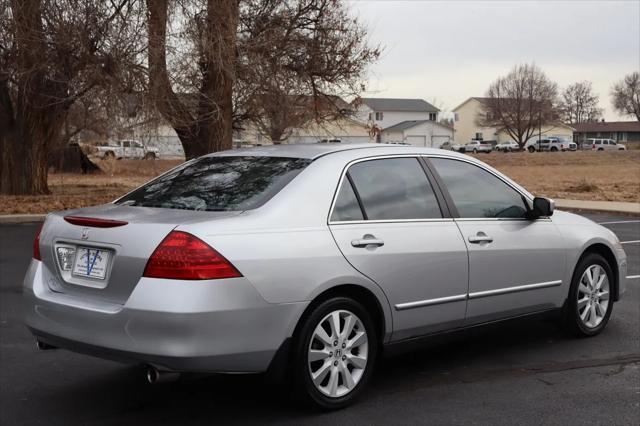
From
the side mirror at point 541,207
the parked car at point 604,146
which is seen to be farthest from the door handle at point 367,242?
the parked car at point 604,146

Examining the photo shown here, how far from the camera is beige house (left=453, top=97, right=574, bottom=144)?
109562mm

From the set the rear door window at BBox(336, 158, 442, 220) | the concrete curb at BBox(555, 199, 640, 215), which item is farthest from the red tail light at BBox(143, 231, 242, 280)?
the concrete curb at BBox(555, 199, 640, 215)

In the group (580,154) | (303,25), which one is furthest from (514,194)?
(580,154)

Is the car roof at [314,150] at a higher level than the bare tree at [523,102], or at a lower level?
lower

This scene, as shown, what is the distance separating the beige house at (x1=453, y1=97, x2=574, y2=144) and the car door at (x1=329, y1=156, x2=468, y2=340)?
4139 inches

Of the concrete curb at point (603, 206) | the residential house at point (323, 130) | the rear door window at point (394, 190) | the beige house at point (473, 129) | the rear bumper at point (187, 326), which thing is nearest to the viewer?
the rear bumper at point (187, 326)

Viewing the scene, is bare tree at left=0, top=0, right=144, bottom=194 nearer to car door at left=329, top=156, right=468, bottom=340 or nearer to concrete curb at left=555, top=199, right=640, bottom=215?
concrete curb at left=555, top=199, right=640, bottom=215

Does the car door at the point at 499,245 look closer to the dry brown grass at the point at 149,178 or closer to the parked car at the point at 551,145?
the dry brown grass at the point at 149,178

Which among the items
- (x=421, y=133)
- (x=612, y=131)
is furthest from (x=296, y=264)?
(x=612, y=131)

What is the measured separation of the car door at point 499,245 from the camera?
531cm

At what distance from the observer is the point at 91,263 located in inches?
171

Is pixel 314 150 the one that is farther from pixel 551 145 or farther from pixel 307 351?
pixel 551 145

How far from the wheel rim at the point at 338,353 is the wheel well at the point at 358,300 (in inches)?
4.1

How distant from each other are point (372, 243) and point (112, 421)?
73.0 inches
